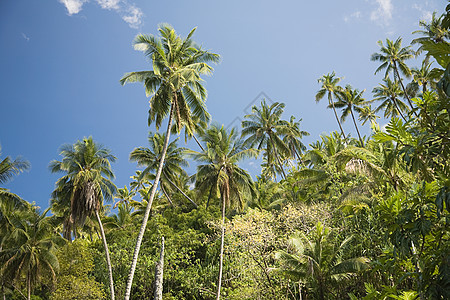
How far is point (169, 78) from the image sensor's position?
46.3 ft

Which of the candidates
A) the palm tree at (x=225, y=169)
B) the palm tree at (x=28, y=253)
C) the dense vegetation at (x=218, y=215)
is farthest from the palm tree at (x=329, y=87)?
the palm tree at (x=28, y=253)

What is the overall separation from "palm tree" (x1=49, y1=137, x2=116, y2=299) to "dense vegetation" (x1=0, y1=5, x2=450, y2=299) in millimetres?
63

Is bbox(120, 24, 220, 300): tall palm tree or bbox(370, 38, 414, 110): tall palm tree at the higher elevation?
bbox(370, 38, 414, 110): tall palm tree

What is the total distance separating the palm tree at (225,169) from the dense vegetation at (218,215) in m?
0.07

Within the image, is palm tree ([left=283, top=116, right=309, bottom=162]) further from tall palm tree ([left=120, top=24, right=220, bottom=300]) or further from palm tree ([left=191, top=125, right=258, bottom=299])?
tall palm tree ([left=120, top=24, right=220, bottom=300])

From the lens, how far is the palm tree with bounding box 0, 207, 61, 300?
1931cm

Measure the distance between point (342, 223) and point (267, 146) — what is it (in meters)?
12.3

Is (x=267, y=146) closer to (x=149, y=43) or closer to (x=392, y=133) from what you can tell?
(x=149, y=43)

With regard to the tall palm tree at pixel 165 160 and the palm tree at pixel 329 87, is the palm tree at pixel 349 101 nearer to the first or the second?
the palm tree at pixel 329 87

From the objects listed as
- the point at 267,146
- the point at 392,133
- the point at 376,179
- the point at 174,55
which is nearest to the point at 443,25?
the point at 392,133

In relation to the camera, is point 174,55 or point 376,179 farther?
point 174,55

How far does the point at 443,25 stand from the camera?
3.59 m

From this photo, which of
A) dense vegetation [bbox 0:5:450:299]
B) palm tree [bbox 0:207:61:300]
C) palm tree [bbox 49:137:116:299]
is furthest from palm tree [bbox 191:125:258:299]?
palm tree [bbox 0:207:61:300]

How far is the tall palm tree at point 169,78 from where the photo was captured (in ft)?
47.5
